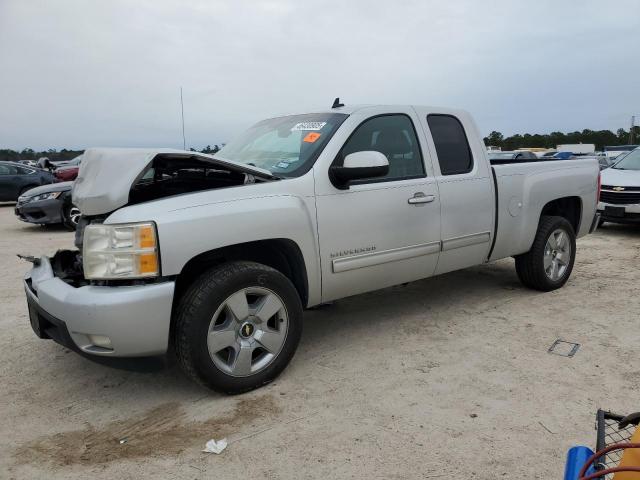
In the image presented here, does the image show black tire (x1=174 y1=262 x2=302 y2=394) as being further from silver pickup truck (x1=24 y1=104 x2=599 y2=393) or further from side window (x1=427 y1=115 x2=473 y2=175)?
side window (x1=427 y1=115 x2=473 y2=175)

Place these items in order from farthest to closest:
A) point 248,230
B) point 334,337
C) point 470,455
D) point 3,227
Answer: point 3,227 < point 334,337 < point 248,230 < point 470,455

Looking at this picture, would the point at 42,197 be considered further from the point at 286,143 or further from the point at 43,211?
the point at 286,143

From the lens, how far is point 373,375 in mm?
3568

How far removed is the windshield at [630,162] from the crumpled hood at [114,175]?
915 cm

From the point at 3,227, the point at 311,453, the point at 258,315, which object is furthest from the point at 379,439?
the point at 3,227

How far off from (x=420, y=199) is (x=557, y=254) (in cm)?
216

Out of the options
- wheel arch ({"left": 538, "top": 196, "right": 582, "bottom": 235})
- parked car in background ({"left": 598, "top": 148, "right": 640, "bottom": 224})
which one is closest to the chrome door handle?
wheel arch ({"left": 538, "top": 196, "right": 582, "bottom": 235})

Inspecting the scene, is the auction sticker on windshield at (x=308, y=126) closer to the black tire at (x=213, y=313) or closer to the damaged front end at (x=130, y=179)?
the damaged front end at (x=130, y=179)

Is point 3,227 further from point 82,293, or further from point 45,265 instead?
point 82,293

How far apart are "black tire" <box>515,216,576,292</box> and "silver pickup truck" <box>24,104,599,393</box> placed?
0.96 ft

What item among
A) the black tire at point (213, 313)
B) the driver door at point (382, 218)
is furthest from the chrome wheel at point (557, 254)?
the black tire at point (213, 313)

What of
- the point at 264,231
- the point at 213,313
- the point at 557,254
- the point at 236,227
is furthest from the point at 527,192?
the point at 213,313

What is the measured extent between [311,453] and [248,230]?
4.23 feet

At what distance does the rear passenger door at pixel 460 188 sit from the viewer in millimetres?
4332
